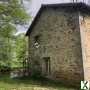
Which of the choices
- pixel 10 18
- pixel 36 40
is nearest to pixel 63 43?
pixel 36 40

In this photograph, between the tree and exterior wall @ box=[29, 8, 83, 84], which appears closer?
exterior wall @ box=[29, 8, 83, 84]

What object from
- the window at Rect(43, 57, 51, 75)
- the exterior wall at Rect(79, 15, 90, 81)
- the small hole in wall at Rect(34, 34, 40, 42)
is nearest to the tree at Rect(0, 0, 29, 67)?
the small hole in wall at Rect(34, 34, 40, 42)

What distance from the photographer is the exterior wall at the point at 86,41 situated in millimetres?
20984

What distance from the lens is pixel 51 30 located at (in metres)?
24.1

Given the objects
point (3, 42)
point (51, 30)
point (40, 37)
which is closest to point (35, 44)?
point (40, 37)

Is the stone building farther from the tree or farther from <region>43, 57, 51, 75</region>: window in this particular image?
the tree

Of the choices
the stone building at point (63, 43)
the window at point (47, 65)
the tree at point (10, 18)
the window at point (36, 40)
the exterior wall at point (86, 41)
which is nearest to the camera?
the exterior wall at point (86, 41)

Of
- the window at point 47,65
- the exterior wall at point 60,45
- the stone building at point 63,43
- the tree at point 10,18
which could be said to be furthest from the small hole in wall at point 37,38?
the tree at point 10,18

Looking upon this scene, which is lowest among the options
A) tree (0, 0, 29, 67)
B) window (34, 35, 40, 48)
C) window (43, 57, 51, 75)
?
window (43, 57, 51, 75)

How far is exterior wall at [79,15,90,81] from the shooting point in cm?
2098

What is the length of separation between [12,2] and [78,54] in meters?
11.8

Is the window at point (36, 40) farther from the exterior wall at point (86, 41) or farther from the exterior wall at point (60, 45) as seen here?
the exterior wall at point (86, 41)

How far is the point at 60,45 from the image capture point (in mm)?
22969

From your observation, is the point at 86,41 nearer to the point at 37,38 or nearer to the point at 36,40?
the point at 37,38
